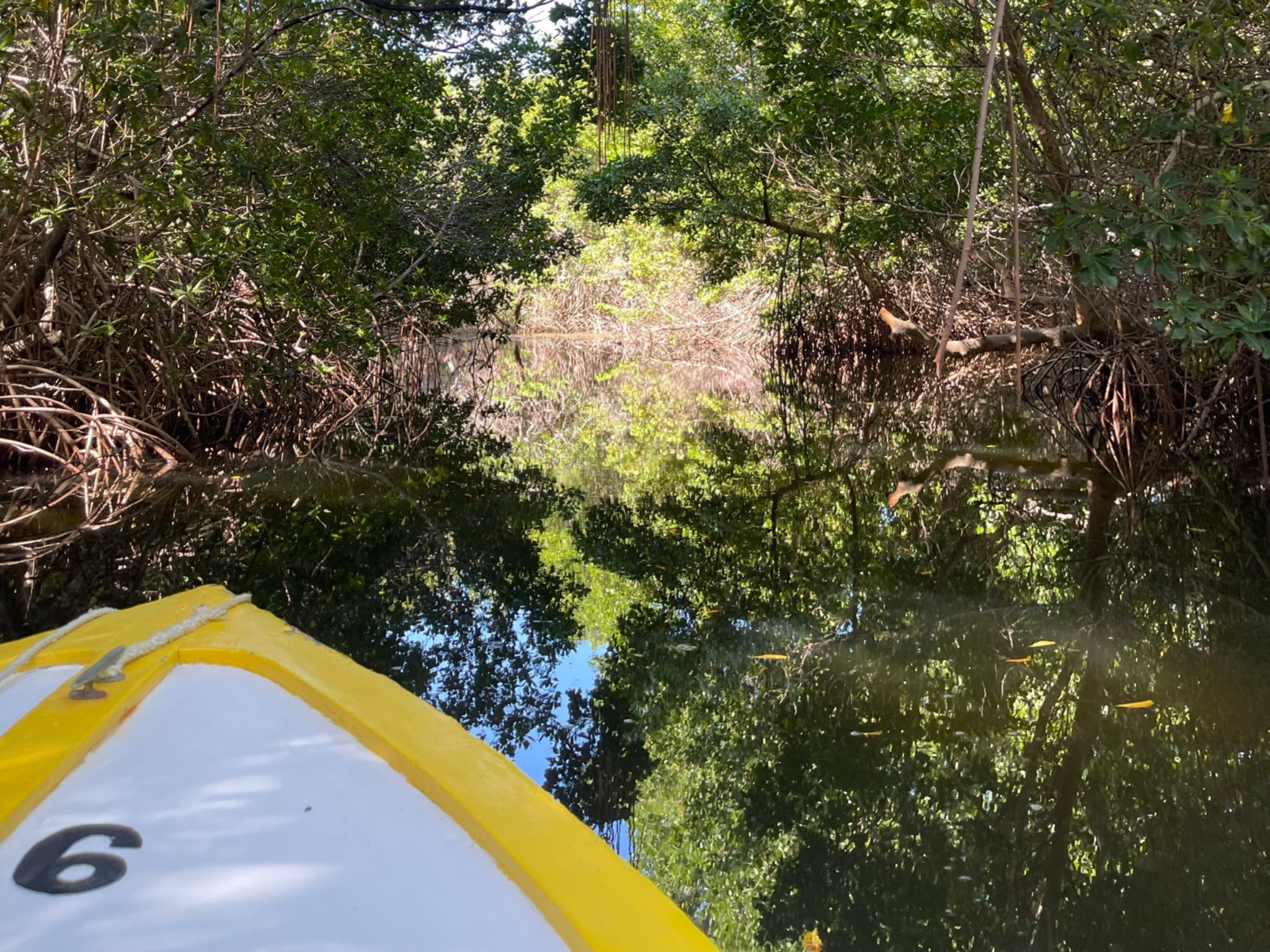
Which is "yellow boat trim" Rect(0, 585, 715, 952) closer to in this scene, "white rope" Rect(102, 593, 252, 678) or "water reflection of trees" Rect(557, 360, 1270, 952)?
"white rope" Rect(102, 593, 252, 678)

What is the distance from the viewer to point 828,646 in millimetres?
4035

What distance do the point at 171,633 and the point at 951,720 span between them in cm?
228

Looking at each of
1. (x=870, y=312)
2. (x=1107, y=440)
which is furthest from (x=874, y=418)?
(x=870, y=312)

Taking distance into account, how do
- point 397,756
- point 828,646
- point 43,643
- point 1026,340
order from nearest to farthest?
point 397,756, point 43,643, point 828,646, point 1026,340

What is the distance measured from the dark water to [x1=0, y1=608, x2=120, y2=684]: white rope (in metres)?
1.23

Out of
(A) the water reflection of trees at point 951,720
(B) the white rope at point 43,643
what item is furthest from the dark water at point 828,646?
(B) the white rope at point 43,643

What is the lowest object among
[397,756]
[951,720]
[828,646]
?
[828,646]

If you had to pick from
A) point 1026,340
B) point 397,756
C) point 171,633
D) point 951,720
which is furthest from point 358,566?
point 1026,340

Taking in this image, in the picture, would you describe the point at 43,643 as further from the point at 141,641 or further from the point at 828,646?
the point at 828,646

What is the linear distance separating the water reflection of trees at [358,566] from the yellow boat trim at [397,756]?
49.9 inches

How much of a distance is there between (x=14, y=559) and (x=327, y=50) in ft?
16.0

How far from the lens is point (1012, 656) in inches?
153

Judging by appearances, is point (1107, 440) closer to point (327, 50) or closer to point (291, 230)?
point (291, 230)

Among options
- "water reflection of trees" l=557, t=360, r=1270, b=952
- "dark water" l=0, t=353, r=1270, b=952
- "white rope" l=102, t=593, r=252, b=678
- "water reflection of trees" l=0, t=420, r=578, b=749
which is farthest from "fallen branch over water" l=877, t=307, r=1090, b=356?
"white rope" l=102, t=593, r=252, b=678
